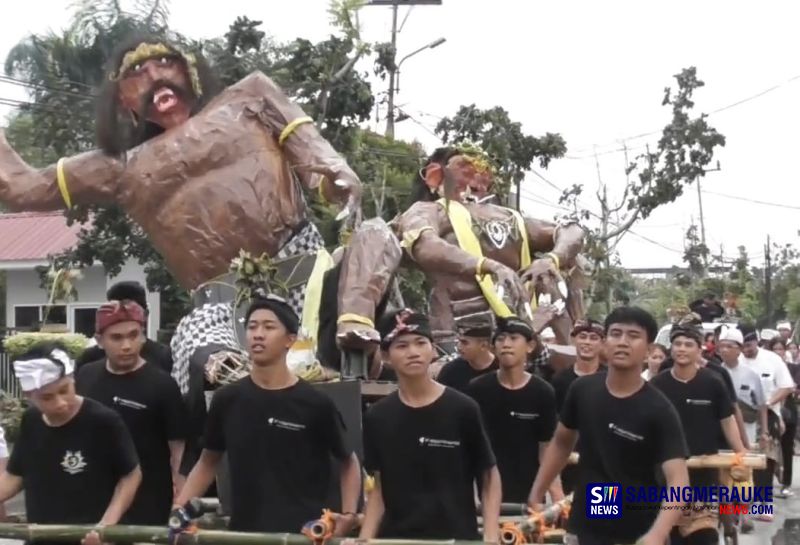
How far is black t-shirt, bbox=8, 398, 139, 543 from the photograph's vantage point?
14.9 ft

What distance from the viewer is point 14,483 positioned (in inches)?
184

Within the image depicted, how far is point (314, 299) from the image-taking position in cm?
575

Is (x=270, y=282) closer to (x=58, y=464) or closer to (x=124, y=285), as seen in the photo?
(x=124, y=285)

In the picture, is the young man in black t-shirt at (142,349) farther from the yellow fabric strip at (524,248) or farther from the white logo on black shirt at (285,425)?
the yellow fabric strip at (524,248)

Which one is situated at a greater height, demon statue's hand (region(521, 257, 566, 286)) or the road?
demon statue's hand (region(521, 257, 566, 286))

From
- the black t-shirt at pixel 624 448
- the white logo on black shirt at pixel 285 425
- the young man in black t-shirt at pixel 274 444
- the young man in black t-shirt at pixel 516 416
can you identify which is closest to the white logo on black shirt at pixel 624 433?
the black t-shirt at pixel 624 448

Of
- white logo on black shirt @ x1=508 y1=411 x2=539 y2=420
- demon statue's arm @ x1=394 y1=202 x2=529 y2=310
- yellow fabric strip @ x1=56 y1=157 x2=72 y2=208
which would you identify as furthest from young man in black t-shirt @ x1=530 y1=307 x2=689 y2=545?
yellow fabric strip @ x1=56 y1=157 x2=72 y2=208

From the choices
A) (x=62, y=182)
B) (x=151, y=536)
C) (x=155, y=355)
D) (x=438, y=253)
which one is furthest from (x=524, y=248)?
(x=151, y=536)

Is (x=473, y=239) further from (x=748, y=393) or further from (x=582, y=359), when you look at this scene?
Answer: (x=748, y=393)

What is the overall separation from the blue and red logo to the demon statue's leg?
1.42 metres

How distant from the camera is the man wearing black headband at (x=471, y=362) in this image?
617 cm

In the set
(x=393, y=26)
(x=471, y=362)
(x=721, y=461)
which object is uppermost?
(x=393, y=26)

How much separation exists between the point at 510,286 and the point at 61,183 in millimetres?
2172

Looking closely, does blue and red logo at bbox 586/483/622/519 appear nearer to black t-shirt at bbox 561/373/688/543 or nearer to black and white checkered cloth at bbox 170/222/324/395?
black t-shirt at bbox 561/373/688/543
